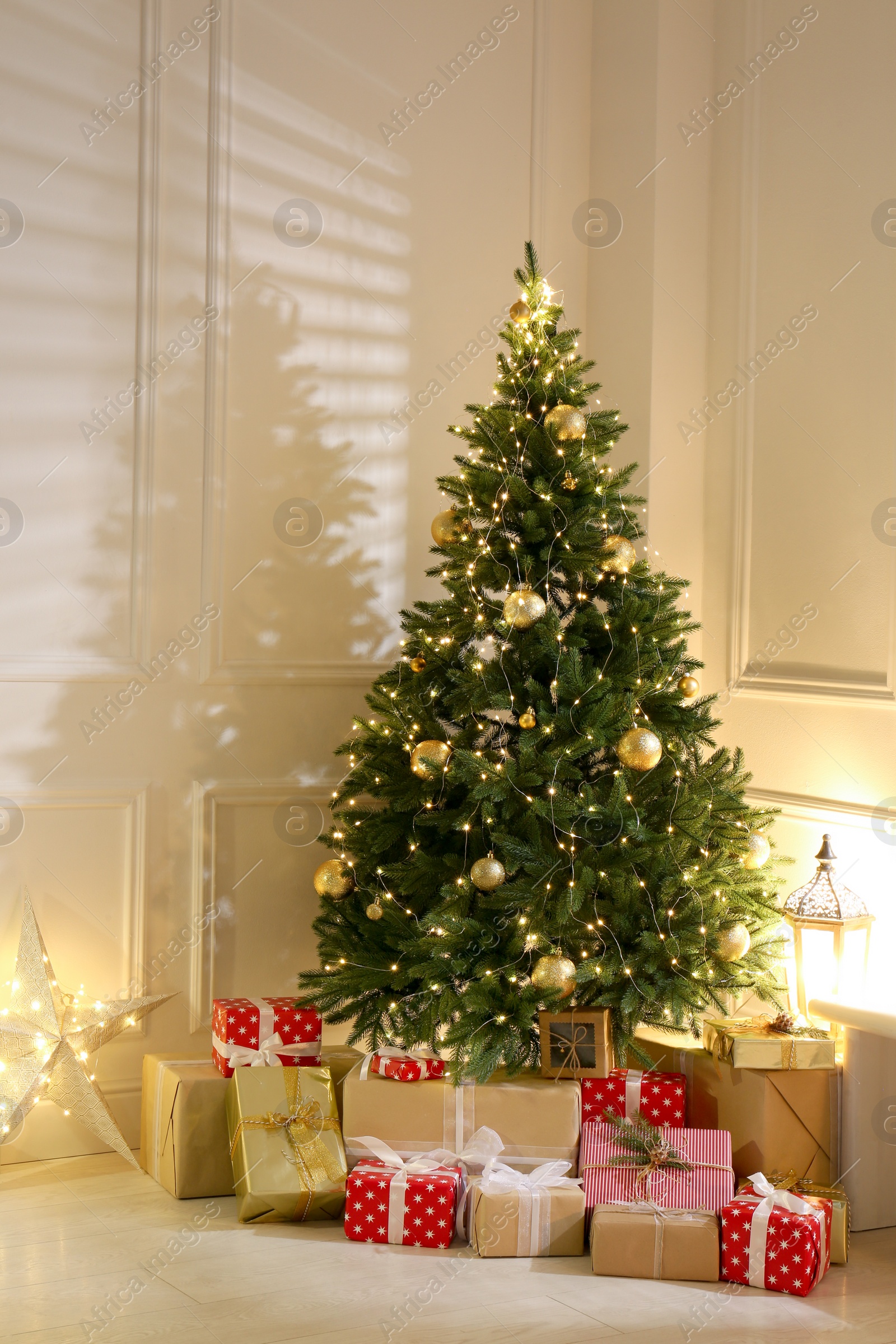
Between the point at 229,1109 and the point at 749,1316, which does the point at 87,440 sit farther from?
the point at 749,1316

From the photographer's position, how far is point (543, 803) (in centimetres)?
256

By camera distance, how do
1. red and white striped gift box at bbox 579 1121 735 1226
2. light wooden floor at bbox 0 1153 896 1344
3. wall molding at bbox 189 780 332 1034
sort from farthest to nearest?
wall molding at bbox 189 780 332 1034
red and white striped gift box at bbox 579 1121 735 1226
light wooden floor at bbox 0 1153 896 1344

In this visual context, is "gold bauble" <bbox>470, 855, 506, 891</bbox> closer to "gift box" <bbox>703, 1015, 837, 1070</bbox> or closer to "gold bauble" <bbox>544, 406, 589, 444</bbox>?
"gift box" <bbox>703, 1015, 837, 1070</bbox>

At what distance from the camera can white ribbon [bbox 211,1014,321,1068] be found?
2.76m

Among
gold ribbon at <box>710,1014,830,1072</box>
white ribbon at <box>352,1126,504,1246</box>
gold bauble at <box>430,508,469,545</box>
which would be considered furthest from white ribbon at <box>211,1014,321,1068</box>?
gold bauble at <box>430,508,469,545</box>

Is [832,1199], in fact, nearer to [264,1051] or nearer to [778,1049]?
[778,1049]

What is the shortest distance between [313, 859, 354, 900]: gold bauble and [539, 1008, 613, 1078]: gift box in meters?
0.59

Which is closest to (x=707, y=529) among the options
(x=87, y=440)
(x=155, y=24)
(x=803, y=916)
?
(x=803, y=916)

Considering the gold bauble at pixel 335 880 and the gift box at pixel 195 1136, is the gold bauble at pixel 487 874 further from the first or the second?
the gift box at pixel 195 1136

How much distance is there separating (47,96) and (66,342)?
617mm

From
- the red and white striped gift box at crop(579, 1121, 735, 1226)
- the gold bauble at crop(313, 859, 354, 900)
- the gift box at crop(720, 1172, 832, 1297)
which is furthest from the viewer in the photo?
the gold bauble at crop(313, 859, 354, 900)

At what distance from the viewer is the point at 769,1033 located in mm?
2670

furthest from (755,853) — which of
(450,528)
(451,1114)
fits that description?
(450,528)

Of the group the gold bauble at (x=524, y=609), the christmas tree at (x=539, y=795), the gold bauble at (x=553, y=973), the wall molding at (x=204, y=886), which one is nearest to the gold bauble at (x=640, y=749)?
the christmas tree at (x=539, y=795)
